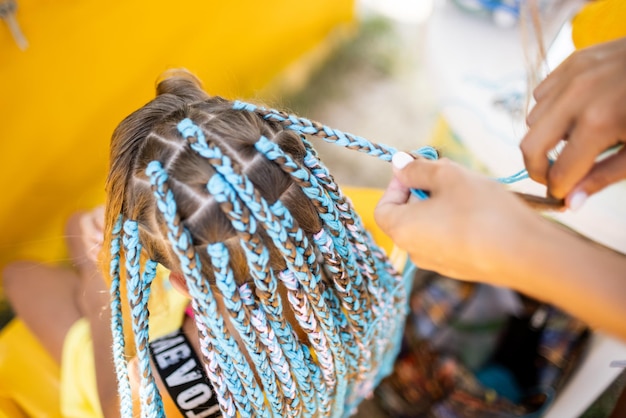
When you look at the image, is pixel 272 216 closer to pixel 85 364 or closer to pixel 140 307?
pixel 140 307

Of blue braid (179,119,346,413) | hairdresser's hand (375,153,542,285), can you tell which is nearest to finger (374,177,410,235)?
hairdresser's hand (375,153,542,285)

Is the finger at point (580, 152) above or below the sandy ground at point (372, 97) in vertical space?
above

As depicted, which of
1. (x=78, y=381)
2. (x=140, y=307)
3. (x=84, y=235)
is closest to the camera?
(x=140, y=307)

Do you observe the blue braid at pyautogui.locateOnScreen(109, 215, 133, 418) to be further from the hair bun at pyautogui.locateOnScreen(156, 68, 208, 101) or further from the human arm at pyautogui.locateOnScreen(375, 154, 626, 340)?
the human arm at pyautogui.locateOnScreen(375, 154, 626, 340)

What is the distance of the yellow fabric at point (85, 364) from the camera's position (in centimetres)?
83

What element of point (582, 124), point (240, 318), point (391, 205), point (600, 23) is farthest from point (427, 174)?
point (600, 23)

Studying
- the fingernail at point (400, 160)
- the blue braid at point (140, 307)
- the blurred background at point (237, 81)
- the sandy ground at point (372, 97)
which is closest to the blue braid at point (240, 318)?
the blue braid at point (140, 307)

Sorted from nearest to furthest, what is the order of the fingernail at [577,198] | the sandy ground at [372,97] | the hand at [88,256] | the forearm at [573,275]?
1. the forearm at [573,275]
2. the fingernail at [577,198]
3. the hand at [88,256]
4. the sandy ground at [372,97]

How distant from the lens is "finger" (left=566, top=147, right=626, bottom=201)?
19.6 inches

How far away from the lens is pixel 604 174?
19.9 inches

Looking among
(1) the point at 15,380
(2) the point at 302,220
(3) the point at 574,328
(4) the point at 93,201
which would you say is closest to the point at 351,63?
(4) the point at 93,201

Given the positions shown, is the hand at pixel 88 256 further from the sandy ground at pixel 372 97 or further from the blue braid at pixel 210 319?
the sandy ground at pixel 372 97

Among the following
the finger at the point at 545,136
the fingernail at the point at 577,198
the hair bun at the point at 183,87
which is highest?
the hair bun at the point at 183,87

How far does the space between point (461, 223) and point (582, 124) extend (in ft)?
0.56
